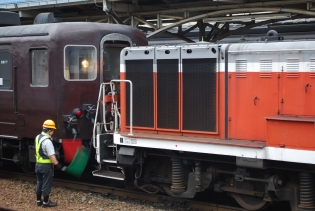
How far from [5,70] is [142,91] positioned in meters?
3.68

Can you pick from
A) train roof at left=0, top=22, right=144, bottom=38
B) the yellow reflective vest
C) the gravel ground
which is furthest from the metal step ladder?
train roof at left=0, top=22, right=144, bottom=38

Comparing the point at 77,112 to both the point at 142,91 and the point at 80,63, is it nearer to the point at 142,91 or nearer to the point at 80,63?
the point at 80,63

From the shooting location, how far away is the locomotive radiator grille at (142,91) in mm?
9211

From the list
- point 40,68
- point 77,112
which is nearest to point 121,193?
point 77,112

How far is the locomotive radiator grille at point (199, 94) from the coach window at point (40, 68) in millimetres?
3074

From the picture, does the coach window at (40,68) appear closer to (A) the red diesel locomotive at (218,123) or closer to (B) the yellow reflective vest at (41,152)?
(A) the red diesel locomotive at (218,123)

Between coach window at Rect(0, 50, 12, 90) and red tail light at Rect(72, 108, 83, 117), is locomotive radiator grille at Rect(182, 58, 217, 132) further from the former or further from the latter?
coach window at Rect(0, 50, 12, 90)

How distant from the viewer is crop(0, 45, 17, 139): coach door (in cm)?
1111

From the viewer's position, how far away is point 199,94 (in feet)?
28.3

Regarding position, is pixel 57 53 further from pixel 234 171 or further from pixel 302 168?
pixel 302 168

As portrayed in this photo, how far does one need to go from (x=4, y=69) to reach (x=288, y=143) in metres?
6.74

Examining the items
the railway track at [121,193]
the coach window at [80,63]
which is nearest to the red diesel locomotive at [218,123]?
the railway track at [121,193]

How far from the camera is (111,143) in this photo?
9.76 m

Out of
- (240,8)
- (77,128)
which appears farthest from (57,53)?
(240,8)
